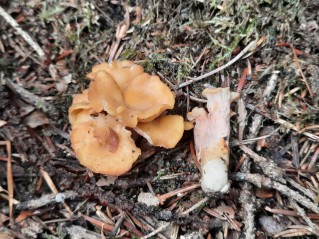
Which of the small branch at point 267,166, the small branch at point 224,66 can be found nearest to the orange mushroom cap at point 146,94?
the small branch at point 224,66

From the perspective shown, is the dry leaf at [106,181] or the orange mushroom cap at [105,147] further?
the dry leaf at [106,181]

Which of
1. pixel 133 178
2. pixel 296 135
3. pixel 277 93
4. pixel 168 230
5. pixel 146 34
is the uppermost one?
pixel 146 34

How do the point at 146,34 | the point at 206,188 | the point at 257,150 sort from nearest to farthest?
the point at 206,188 → the point at 257,150 → the point at 146,34

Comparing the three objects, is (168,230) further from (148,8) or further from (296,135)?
(148,8)

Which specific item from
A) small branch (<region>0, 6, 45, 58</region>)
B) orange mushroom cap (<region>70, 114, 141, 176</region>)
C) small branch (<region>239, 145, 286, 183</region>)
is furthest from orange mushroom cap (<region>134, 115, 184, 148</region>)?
small branch (<region>0, 6, 45, 58</region>)

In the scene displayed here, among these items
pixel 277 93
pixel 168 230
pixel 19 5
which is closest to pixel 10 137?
pixel 19 5

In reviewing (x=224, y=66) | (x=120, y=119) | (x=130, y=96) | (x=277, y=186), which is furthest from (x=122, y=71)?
(x=277, y=186)

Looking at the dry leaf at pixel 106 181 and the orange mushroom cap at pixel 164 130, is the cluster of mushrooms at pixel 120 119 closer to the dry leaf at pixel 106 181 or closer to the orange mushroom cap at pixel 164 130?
the orange mushroom cap at pixel 164 130
